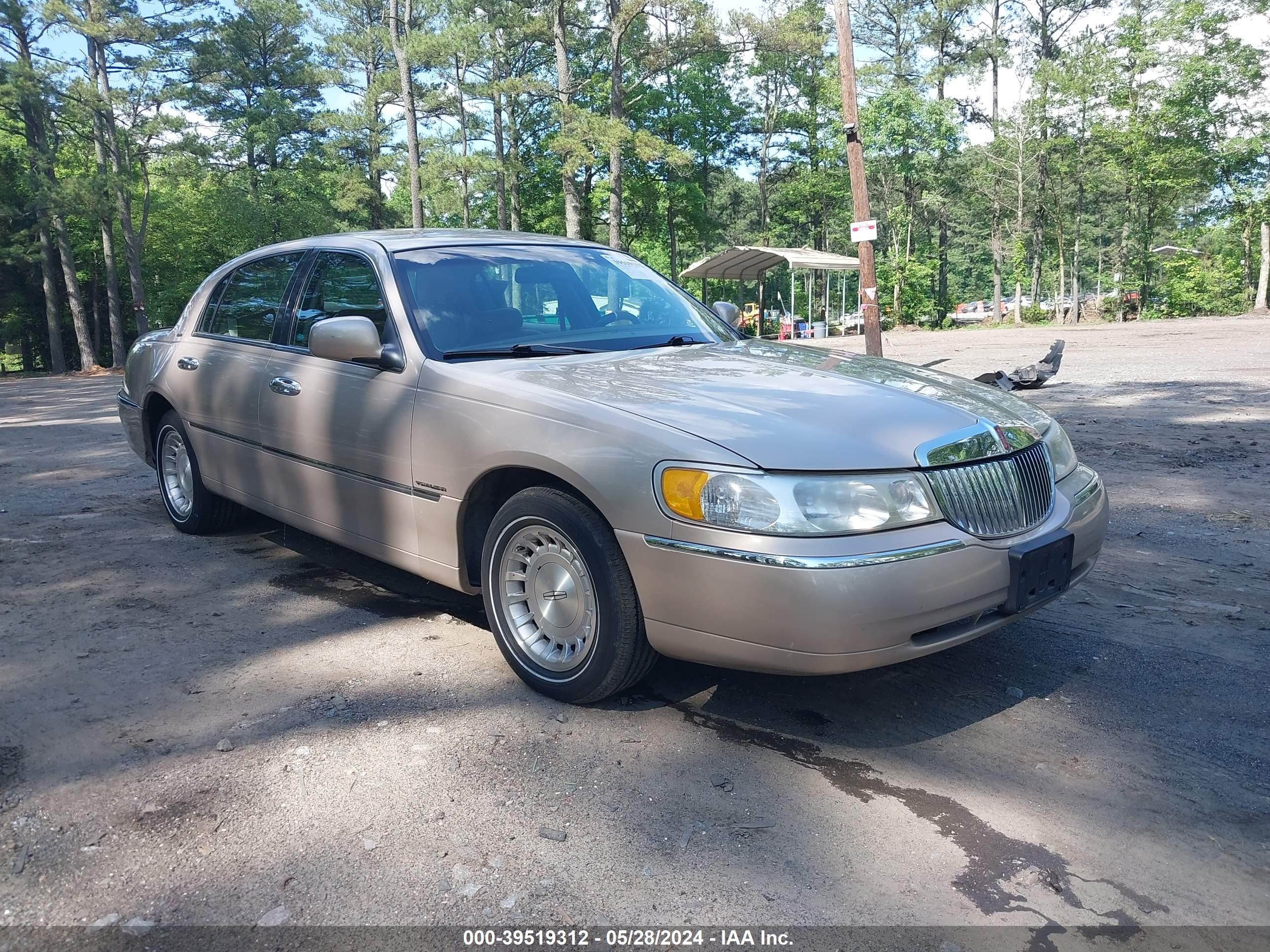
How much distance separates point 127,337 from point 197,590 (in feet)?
132

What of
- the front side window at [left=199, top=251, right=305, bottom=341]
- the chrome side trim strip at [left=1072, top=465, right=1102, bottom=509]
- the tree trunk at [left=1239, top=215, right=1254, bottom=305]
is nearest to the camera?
the chrome side trim strip at [left=1072, top=465, right=1102, bottom=509]

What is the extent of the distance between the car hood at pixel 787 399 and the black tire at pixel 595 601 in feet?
1.28

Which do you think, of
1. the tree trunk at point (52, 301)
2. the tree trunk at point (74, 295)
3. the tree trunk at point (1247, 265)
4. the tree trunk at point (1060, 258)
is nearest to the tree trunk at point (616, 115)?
the tree trunk at point (74, 295)

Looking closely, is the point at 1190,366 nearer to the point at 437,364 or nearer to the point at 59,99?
the point at 437,364

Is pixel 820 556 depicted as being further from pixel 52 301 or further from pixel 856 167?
pixel 52 301

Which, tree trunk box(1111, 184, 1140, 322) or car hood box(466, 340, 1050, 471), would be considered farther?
tree trunk box(1111, 184, 1140, 322)

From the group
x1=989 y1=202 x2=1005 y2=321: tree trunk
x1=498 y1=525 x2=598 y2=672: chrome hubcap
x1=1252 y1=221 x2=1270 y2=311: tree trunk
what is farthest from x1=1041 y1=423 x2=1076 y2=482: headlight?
x1=989 y1=202 x2=1005 y2=321: tree trunk

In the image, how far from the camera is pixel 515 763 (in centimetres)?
284

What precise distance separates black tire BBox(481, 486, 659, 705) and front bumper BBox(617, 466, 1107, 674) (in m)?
0.08

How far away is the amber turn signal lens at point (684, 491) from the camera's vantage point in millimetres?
2721

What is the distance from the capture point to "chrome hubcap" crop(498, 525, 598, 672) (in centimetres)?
311

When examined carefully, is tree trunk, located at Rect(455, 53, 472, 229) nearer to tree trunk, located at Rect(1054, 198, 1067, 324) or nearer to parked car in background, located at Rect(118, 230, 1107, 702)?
tree trunk, located at Rect(1054, 198, 1067, 324)

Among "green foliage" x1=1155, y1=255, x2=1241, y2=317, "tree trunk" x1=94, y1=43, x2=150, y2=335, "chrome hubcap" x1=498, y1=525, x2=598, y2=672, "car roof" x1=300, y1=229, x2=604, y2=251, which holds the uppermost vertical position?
"tree trunk" x1=94, y1=43, x2=150, y2=335

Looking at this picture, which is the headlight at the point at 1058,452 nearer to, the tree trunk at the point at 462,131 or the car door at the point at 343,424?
the car door at the point at 343,424
